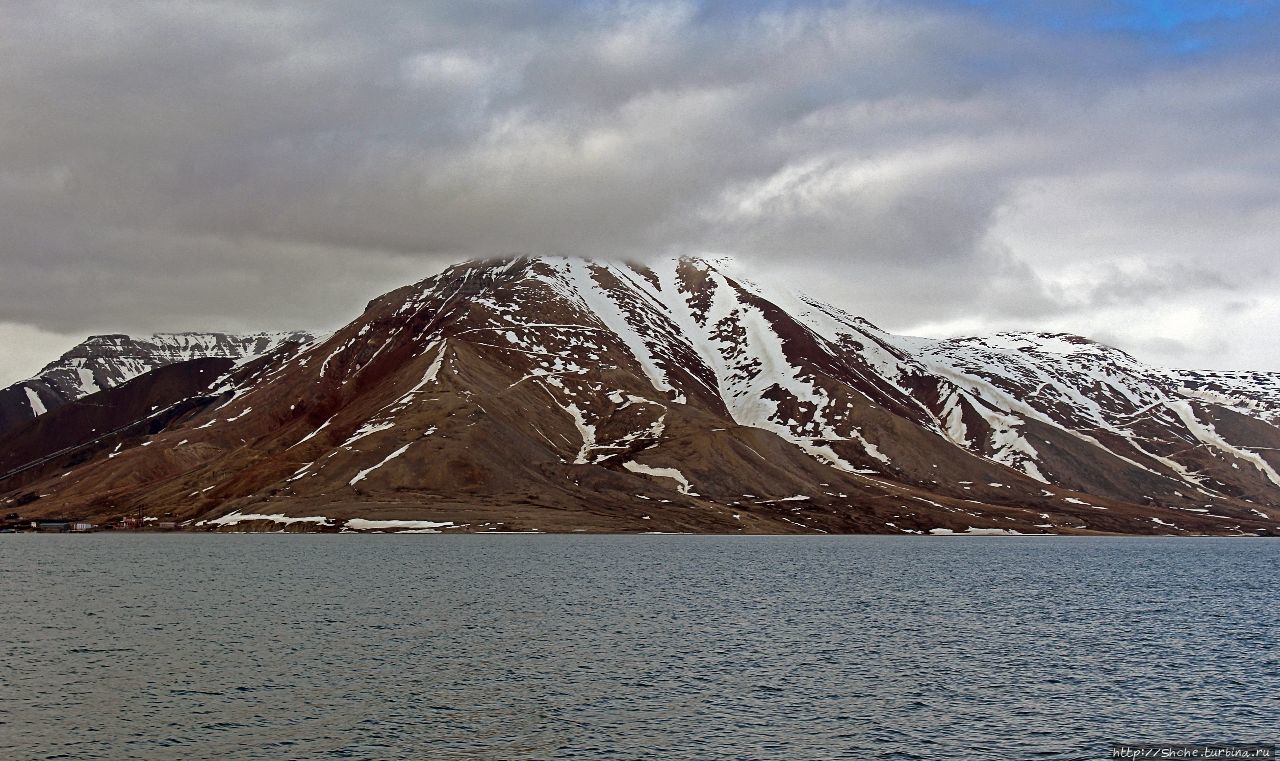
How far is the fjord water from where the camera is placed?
2643 inches

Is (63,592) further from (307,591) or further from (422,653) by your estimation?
(422,653)

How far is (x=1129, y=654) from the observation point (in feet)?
337

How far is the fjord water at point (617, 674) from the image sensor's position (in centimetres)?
6712

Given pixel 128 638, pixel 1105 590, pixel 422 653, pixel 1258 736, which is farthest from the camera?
pixel 1105 590

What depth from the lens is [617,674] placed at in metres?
89.2

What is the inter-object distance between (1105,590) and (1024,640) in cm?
7122

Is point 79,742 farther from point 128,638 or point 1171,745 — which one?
point 1171,745

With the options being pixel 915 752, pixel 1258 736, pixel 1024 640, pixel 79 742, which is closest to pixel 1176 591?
pixel 1024 640

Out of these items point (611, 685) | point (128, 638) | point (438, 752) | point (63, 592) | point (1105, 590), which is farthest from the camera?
point (1105, 590)

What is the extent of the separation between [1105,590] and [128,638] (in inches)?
5136

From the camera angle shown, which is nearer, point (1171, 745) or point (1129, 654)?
point (1171, 745)

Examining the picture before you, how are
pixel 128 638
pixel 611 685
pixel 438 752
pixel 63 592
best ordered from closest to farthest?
1. pixel 438 752
2. pixel 611 685
3. pixel 128 638
4. pixel 63 592

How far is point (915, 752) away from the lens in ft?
212

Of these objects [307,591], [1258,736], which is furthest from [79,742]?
[307,591]
